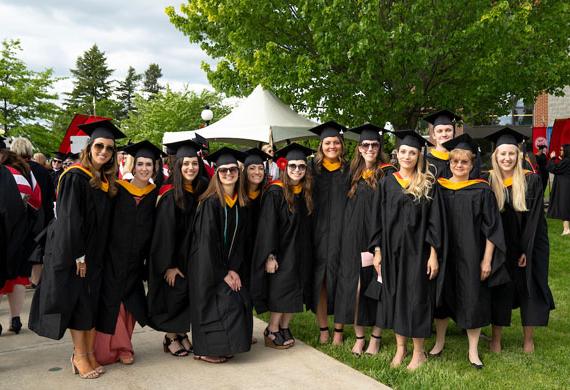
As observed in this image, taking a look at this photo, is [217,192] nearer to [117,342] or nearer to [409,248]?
[117,342]

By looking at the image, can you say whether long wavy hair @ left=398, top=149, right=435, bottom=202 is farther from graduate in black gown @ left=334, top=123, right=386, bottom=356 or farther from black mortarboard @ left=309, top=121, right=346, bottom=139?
black mortarboard @ left=309, top=121, right=346, bottom=139

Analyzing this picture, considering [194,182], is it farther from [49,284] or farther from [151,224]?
[49,284]

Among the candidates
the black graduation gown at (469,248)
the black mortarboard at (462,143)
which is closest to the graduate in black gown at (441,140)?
the black mortarboard at (462,143)

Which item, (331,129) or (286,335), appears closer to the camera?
(286,335)

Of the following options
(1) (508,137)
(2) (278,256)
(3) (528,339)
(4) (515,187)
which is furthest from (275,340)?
(1) (508,137)

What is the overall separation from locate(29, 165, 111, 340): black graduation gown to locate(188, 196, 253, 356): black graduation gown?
0.73 m

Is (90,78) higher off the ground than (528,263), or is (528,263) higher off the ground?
(90,78)

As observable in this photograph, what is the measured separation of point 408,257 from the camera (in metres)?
4.30

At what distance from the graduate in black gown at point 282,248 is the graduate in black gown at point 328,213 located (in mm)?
144

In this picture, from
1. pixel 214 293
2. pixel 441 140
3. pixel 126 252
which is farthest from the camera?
pixel 441 140

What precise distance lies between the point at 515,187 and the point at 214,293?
261cm

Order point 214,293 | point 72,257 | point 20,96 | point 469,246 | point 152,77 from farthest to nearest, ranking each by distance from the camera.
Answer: point 152,77
point 20,96
point 214,293
point 469,246
point 72,257

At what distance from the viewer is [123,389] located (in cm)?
389

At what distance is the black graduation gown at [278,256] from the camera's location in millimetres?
4766
